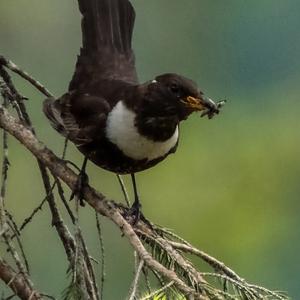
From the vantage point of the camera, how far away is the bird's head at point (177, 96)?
1.21 meters

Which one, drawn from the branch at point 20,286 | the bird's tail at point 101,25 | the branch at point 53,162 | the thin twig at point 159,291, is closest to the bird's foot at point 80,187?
the branch at point 53,162

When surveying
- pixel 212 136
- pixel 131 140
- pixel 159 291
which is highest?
pixel 212 136

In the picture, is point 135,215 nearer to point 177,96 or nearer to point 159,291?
point 177,96

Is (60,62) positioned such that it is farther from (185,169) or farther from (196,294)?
(196,294)

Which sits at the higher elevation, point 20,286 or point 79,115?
point 79,115

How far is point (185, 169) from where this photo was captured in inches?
102

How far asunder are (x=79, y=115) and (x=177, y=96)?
0.55ft

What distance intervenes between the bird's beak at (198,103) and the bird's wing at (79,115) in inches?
5.0

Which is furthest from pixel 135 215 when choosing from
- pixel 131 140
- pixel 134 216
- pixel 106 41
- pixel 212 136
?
pixel 212 136

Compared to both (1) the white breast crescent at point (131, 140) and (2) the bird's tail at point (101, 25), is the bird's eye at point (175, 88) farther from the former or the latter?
(2) the bird's tail at point (101, 25)

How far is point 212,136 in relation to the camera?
266 centimetres

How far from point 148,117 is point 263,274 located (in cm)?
127

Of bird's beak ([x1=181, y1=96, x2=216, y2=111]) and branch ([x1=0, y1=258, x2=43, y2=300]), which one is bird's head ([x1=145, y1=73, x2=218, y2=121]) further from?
branch ([x1=0, y1=258, x2=43, y2=300])

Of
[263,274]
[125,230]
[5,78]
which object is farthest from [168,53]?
[125,230]
